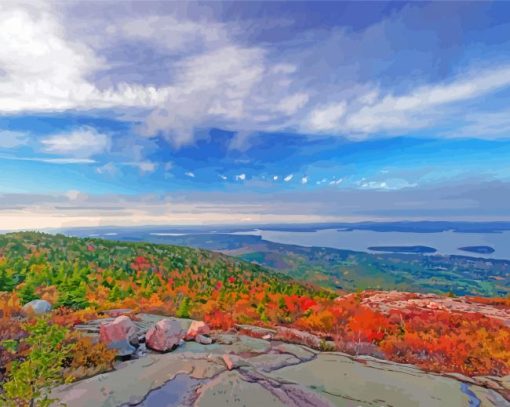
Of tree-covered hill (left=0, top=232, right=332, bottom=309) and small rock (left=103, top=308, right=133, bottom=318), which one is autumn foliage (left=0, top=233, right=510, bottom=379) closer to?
tree-covered hill (left=0, top=232, right=332, bottom=309)

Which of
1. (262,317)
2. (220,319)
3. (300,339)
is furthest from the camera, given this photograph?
(262,317)

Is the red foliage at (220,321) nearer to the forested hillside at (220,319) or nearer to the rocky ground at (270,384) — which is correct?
the forested hillside at (220,319)

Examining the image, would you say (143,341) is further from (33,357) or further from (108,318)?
(33,357)

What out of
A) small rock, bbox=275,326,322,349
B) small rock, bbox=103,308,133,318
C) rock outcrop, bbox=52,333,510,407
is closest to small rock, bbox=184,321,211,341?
rock outcrop, bbox=52,333,510,407

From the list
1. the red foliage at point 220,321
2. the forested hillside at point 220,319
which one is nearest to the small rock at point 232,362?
the forested hillside at point 220,319

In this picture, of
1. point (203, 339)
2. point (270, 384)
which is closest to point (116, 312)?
point (203, 339)

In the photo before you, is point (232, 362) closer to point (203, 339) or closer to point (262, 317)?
point (203, 339)

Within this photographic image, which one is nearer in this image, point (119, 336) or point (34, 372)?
point (34, 372)
